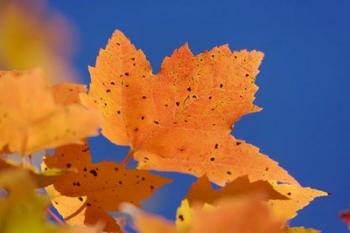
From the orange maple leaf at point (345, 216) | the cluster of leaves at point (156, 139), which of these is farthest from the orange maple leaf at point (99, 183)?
the orange maple leaf at point (345, 216)

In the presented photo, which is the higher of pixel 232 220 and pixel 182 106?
pixel 182 106

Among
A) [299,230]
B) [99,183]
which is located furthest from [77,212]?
[299,230]

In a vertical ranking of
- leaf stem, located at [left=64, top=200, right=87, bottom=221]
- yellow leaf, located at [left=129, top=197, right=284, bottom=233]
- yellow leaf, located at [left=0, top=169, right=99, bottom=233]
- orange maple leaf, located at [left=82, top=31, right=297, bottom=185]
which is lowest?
yellow leaf, located at [left=129, top=197, right=284, bottom=233]

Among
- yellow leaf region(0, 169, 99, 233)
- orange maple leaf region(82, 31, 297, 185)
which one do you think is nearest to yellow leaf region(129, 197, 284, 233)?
yellow leaf region(0, 169, 99, 233)

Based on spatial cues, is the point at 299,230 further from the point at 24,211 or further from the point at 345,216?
the point at 24,211

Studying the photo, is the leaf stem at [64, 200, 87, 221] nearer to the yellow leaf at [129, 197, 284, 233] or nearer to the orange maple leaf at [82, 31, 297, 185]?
the orange maple leaf at [82, 31, 297, 185]

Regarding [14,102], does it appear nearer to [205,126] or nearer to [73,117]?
[73,117]

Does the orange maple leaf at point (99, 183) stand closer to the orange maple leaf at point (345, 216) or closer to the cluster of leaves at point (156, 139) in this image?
the cluster of leaves at point (156, 139)
